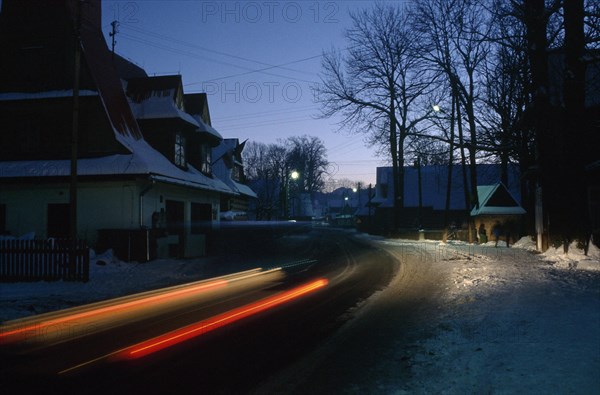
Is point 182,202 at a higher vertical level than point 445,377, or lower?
higher

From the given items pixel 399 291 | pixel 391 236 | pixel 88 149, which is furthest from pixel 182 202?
pixel 391 236

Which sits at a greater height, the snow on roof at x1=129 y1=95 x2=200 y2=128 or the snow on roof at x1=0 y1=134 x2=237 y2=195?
the snow on roof at x1=129 y1=95 x2=200 y2=128

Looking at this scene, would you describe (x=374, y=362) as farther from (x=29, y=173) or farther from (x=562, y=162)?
(x=29, y=173)

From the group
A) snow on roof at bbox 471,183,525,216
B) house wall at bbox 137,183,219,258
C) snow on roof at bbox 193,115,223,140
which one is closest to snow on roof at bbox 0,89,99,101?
house wall at bbox 137,183,219,258

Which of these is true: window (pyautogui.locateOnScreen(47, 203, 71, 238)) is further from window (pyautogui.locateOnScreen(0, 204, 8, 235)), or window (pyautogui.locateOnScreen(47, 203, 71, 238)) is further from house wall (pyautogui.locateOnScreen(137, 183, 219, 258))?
house wall (pyautogui.locateOnScreen(137, 183, 219, 258))

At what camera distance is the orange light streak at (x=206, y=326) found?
6.95 m

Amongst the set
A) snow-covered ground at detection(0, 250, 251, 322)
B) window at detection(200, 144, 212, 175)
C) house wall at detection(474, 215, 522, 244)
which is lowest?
snow-covered ground at detection(0, 250, 251, 322)

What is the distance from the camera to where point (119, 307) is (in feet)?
34.0

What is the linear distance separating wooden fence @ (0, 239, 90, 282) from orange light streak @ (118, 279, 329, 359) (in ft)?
21.6

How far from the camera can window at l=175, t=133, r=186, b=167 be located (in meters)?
24.4

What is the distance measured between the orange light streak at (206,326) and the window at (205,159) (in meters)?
16.7

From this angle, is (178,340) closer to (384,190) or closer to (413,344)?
Result: (413,344)

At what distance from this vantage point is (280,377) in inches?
222

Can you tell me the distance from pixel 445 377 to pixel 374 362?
→ 3.34 feet
